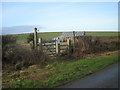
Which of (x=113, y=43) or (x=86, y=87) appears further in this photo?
(x=113, y=43)

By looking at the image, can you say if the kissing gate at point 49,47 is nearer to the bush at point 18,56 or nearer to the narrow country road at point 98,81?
the bush at point 18,56

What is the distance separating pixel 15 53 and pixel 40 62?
1577 mm

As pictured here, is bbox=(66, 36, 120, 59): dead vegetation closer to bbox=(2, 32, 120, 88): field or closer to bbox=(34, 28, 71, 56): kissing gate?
bbox=(2, 32, 120, 88): field

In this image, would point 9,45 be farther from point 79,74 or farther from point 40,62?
point 79,74

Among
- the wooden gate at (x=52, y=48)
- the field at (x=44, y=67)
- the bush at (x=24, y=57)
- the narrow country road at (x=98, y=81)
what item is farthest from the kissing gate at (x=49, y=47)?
the narrow country road at (x=98, y=81)

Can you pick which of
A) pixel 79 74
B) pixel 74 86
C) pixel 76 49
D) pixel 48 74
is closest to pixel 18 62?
pixel 48 74

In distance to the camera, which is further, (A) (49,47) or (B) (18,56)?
(A) (49,47)

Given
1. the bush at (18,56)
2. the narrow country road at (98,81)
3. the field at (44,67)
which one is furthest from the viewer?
the bush at (18,56)

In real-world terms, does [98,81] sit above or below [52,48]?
below

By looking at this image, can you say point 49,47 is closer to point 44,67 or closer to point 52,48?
point 52,48

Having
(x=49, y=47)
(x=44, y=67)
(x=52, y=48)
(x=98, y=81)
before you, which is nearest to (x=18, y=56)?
(x=44, y=67)

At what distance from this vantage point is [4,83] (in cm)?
672

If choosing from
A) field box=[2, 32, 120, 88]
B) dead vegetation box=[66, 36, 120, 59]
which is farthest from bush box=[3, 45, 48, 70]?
dead vegetation box=[66, 36, 120, 59]

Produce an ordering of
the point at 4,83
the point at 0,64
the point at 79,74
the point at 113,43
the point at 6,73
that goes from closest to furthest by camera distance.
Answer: the point at 4,83 → the point at 79,74 → the point at 6,73 → the point at 0,64 → the point at 113,43
